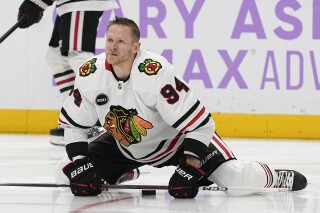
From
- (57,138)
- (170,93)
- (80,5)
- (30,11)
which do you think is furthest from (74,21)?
(170,93)

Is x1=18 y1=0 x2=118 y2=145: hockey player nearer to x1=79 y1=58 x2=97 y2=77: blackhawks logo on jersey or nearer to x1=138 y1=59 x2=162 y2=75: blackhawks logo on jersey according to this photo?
x1=79 y1=58 x2=97 y2=77: blackhawks logo on jersey

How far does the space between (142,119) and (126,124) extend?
0.06 m

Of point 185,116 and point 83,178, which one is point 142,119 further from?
point 83,178

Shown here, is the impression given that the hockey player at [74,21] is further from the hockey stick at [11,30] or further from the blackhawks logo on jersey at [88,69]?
the blackhawks logo on jersey at [88,69]

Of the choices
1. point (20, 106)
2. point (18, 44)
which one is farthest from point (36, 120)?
point (18, 44)

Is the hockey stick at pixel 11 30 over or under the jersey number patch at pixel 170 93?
over

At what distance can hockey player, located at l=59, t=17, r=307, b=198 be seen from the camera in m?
2.98

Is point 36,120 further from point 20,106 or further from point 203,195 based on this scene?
point 203,195

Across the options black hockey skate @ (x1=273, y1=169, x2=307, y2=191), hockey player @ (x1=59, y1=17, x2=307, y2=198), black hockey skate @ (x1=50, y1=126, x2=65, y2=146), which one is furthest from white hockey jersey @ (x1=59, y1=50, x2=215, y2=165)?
black hockey skate @ (x1=50, y1=126, x2=65, y2=146)

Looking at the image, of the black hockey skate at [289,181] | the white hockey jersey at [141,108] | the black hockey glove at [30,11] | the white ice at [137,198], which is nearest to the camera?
the white ice at [137,198]

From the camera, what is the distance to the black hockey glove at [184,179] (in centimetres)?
299

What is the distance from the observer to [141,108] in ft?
9.91

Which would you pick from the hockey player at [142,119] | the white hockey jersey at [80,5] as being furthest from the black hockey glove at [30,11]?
the hockey player at [142,119]

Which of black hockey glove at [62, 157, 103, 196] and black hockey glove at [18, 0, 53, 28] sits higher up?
black hockey glove at [18, 0, 53, 28]
